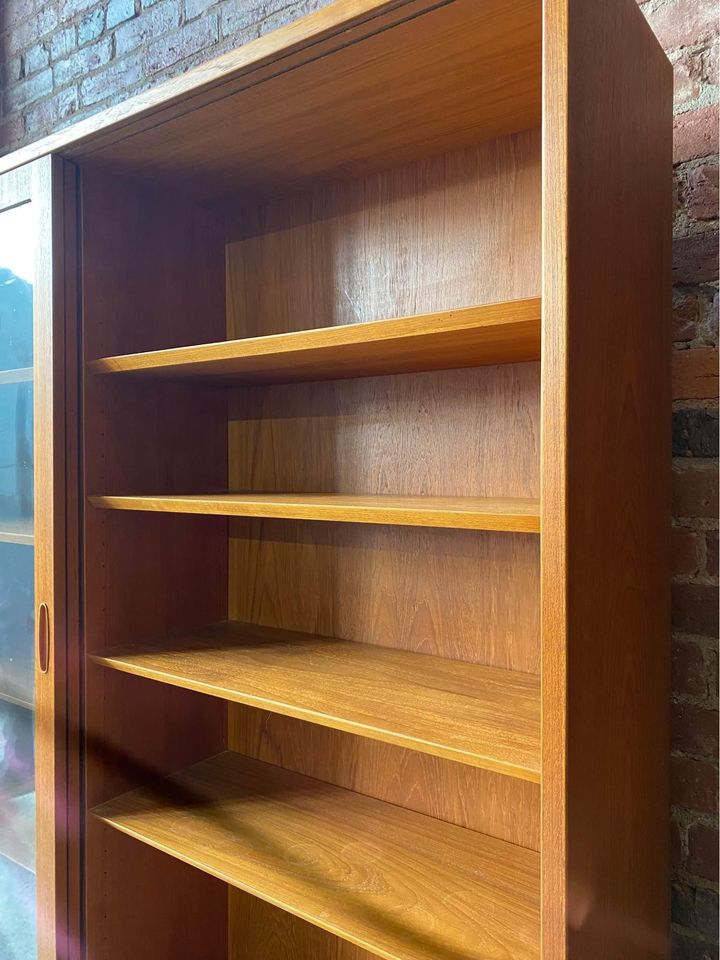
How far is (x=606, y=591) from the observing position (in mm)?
861

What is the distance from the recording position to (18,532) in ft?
4.50

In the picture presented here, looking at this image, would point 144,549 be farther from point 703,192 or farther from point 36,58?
point 36,58

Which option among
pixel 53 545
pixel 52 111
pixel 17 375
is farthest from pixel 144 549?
pixel 52 111

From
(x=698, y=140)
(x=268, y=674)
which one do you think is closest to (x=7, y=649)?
(x=268, y=674)

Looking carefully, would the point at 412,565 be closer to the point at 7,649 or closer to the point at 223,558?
the point at 223,558

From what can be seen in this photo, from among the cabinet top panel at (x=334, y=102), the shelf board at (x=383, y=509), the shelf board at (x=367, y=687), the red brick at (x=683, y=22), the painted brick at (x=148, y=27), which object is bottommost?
the shelf board at (x=367, y=687)

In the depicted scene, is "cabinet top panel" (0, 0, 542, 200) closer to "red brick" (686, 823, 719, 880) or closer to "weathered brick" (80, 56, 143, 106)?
"weathered brick" (80, 56, 143, 106)

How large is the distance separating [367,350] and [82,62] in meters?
1.45

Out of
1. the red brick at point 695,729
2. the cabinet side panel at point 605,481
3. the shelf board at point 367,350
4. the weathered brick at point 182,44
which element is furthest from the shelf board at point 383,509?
the weathered brick at point 182,44

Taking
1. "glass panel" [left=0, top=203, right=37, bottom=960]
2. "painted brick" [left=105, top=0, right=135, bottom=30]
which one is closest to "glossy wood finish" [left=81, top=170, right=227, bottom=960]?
"glass panel" [left=0, top=203, right=37, bottom=960]

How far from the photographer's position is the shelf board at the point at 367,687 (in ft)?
2.91

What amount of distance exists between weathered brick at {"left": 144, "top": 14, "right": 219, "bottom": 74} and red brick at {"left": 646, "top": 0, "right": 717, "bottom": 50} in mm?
964

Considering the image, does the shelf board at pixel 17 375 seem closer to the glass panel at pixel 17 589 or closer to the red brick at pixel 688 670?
the glass panel at pixel 17 589

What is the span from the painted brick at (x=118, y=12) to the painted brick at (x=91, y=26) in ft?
0.07
